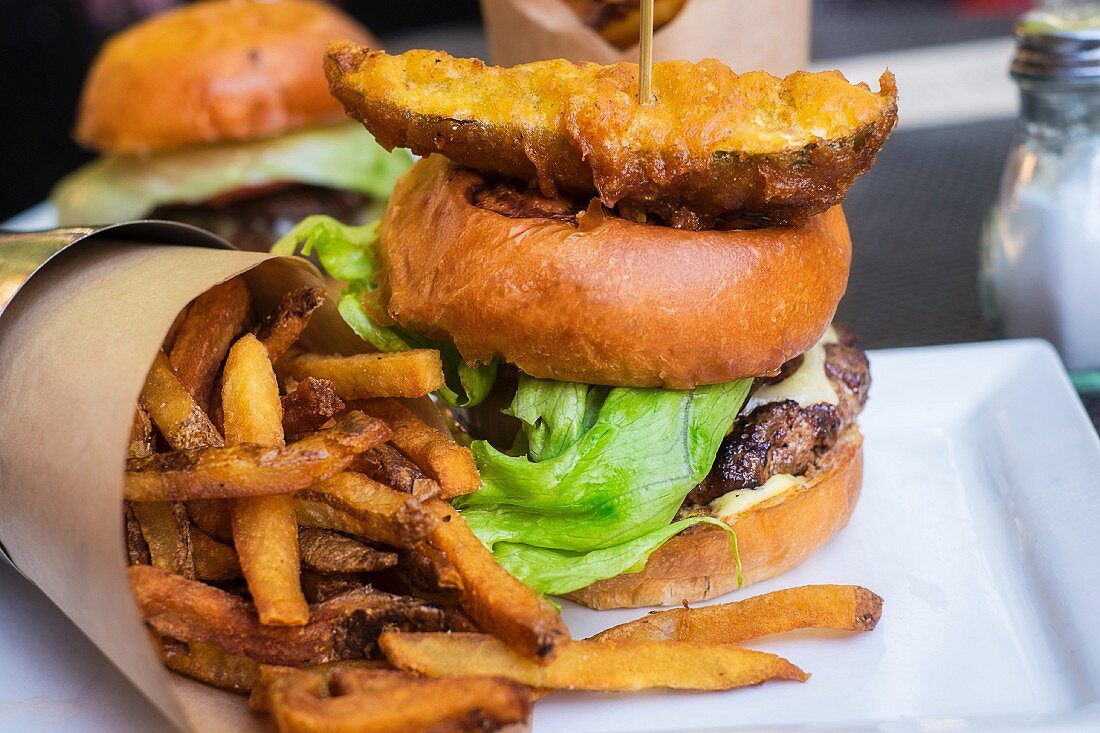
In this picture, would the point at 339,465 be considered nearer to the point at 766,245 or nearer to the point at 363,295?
the point at 363,295

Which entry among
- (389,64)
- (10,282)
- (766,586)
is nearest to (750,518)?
(766,586)

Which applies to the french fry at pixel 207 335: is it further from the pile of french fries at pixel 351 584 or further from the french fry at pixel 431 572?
the french fry at pixel 431 572

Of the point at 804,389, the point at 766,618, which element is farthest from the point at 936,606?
the point at 804,389

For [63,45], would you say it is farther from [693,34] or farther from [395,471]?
[395,471]

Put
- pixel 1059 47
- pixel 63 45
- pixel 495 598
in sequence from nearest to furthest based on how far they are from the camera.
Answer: pixel 495 598 → pixel 1059 47 → pixel 63 45

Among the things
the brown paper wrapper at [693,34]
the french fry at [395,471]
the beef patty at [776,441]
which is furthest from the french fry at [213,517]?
the brown paper wrapper at [693,34]

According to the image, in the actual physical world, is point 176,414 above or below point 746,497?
above

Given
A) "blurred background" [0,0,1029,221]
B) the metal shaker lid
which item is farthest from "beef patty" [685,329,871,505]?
"blurred background" [0,0,1029,221]
